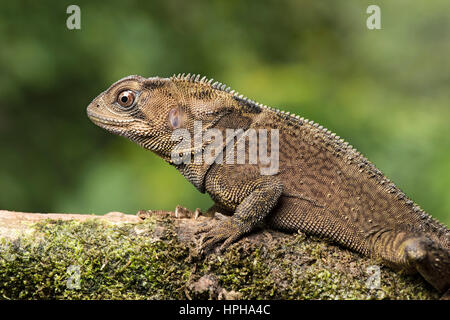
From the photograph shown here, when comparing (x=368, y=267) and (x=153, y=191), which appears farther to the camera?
(x=153, y=191)

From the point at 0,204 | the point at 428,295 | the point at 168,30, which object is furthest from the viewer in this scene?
the point at 168,30

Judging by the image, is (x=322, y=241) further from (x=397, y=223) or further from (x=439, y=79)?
(x=439, y=79)

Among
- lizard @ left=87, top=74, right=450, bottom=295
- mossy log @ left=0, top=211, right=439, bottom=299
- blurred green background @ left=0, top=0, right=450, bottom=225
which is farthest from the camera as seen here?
blurred green background @ left=0, top=0, right=450, bottom=225

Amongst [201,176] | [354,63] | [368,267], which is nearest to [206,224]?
[201,176]

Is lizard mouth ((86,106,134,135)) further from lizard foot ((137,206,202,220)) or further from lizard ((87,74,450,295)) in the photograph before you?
lizard foot ((137,206,202,220))

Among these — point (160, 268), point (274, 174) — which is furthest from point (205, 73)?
point (160, 268)

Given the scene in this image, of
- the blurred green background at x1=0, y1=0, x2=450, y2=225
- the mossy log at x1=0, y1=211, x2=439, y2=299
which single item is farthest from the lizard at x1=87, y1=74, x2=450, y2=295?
the blurred green background at x1=0, y1=0, x2=450, y2=225

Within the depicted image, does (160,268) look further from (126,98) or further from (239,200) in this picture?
(126,98)
